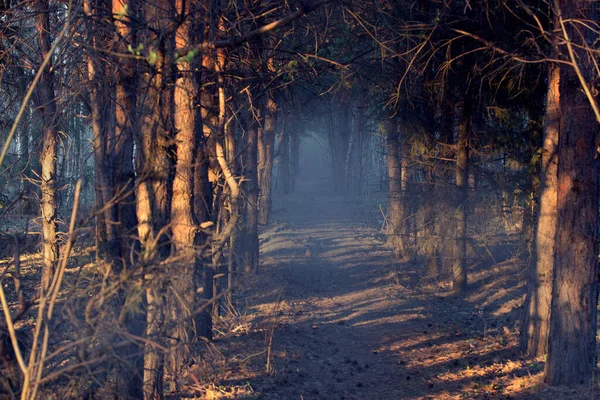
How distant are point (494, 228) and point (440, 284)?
779 cm

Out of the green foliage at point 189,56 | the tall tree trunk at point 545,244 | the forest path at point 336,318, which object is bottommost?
the forest path at point 336,318

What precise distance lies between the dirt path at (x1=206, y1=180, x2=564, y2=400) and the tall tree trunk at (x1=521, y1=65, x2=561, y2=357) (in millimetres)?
517

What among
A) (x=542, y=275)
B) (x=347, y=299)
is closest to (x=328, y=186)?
(x=347, y=299)

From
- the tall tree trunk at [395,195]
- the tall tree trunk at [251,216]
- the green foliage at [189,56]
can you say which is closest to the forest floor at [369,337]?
the tall tree trunk at [395,195]

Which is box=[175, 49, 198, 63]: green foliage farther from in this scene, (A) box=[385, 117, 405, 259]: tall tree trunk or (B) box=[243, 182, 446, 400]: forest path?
(A) box=[385, 117, 405, 259]: tall tree trunk

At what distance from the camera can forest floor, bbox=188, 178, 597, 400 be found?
27.6 feet

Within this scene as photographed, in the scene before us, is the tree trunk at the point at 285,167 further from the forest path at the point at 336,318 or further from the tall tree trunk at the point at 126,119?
the tall tree trunk at the point at 126,119

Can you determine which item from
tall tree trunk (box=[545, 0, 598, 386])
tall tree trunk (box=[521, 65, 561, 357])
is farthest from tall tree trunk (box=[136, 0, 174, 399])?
tall tree trunk (box=[521, 65, 561, 357])

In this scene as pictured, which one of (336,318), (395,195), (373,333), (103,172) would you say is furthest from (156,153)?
(395,195)

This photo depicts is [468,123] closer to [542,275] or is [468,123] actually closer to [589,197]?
[542,275]

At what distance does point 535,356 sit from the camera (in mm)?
9617

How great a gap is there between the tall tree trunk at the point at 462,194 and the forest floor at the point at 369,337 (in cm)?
52

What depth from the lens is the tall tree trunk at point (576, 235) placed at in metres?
7.78

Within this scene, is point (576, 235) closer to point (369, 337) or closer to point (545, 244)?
point (545, 244)
